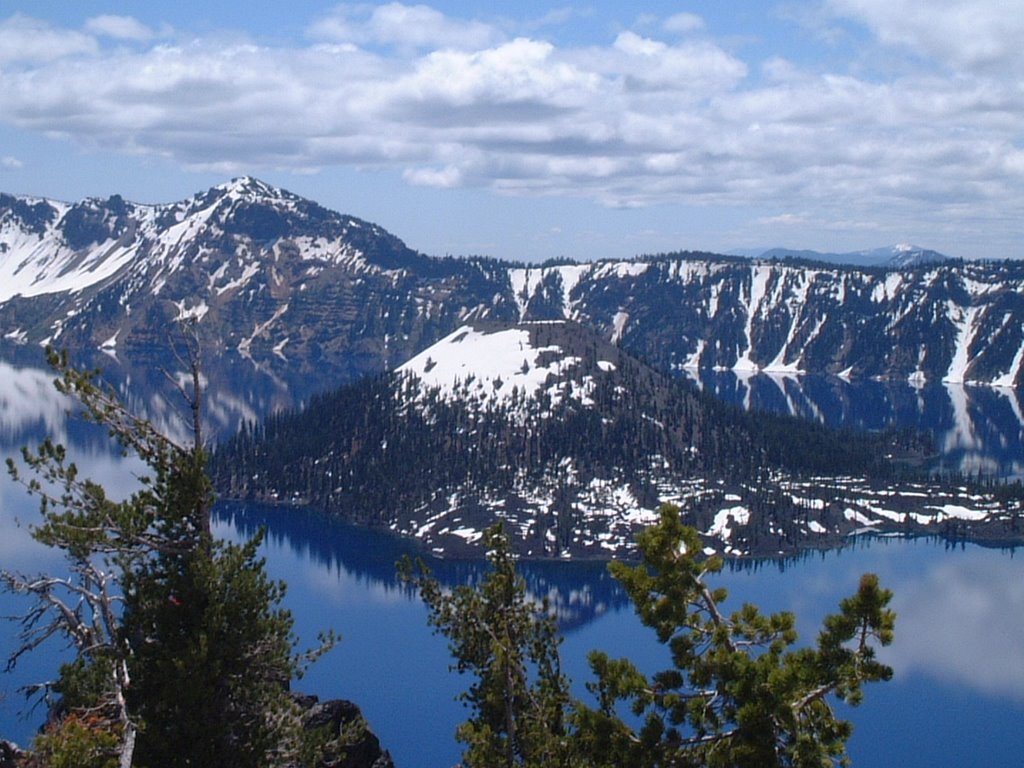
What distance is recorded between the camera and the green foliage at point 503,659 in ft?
104

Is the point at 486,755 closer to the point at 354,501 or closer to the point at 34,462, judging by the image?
the point at 34,462

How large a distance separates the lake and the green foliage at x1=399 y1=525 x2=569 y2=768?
53585mm

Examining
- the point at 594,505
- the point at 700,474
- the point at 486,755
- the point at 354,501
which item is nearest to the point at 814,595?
the point at 594,505

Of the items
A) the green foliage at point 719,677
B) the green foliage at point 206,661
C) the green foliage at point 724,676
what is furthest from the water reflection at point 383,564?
the green foliage at point 724,676

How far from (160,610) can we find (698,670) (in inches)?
606

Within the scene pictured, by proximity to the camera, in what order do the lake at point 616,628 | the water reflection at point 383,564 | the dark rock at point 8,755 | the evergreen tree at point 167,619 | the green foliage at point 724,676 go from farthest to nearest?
the water reflection at point 383,564, the lake at point 616,628, the dark rock at point 8,755, the evergreen tree at point 167,619, the green foliage at point 724,676

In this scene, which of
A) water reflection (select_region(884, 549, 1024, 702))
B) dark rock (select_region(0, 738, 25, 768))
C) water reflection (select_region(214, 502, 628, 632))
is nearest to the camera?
dark rock (select_region(0, 738, 25, 768))

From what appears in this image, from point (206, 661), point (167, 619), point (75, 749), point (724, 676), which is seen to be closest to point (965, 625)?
point (206, 661)

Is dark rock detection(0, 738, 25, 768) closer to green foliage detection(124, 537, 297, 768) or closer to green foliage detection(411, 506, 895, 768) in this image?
green foliage detection(124, 537, 297, 768)

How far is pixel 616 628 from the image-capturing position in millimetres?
121250

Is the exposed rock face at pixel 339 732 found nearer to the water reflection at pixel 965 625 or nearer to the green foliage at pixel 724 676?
the green foliage at pixel 724 676

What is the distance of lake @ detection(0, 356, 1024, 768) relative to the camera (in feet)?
292

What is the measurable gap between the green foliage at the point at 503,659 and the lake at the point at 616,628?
5359 centimetres

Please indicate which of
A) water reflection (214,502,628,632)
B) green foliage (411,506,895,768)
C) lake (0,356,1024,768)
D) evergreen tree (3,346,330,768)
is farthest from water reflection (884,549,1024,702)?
green foliage (411,506,895,768)
